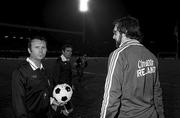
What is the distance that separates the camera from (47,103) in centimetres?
313

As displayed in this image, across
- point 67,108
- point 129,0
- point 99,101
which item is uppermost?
point 129,0

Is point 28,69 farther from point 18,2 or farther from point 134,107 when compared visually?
point 18,2

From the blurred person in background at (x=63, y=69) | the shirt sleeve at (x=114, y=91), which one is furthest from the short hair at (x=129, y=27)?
the blurred person in background at (x=63, y=69)

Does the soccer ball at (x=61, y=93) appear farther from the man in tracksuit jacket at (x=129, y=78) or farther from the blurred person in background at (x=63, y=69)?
the blurred person in background at (x=63, y=69)

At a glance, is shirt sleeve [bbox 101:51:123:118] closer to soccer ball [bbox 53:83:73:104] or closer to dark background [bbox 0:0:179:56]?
soccer ball [bbox 53:83:73:104]

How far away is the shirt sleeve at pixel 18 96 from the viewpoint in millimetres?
2760

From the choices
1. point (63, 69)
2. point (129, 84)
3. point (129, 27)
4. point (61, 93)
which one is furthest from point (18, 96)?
point (63, 69)

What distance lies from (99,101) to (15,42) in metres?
26.7

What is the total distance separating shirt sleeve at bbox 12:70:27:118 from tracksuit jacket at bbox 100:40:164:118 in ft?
3.12

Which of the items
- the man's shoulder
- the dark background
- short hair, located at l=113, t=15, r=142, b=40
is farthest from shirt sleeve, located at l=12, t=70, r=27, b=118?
the dark background

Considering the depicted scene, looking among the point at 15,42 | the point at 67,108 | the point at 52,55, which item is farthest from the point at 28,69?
the point at 15,42

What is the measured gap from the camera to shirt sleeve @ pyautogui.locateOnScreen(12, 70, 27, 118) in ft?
9.05

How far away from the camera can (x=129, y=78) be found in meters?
2.32

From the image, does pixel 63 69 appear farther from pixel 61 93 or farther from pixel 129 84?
pixel 129 84
